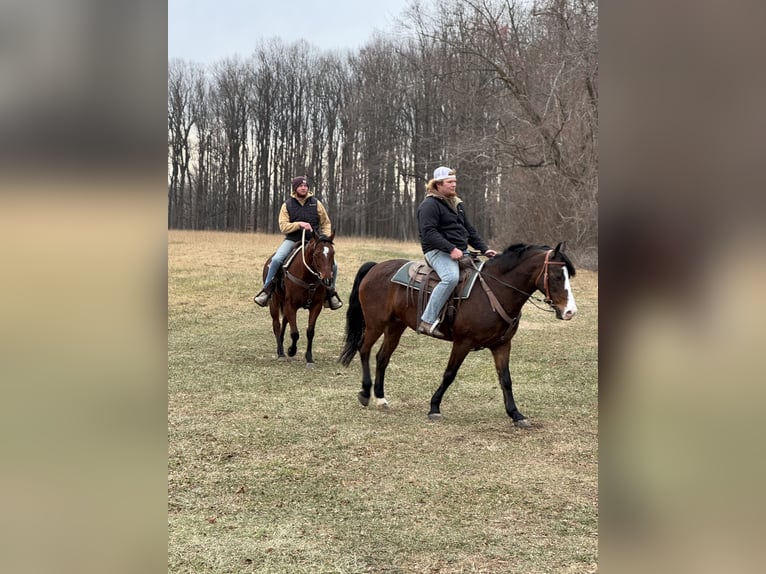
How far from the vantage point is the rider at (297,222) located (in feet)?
26.8

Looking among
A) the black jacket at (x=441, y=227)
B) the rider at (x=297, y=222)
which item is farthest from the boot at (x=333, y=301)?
the black jacket at (x=441, y=227)

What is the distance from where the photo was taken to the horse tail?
6.43 m

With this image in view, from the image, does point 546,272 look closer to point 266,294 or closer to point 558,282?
point 558,282

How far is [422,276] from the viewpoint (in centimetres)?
575

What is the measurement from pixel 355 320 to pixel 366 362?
0.59 metres

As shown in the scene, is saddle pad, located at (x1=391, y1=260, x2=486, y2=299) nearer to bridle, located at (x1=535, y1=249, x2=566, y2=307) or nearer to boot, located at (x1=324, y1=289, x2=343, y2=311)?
bridle, located at (x1=535, y1=249, x2=566, y2=307)

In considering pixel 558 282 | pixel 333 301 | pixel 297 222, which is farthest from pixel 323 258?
pixel 558 282

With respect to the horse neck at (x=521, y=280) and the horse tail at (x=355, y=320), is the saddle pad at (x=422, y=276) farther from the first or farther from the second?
the horse tail at (x=355, y=320)

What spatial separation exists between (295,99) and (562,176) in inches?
1017

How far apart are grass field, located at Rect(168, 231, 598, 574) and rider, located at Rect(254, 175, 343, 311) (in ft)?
3.26

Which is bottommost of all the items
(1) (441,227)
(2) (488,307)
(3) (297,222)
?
(2) (488,307)

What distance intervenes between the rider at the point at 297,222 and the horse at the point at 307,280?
10cm

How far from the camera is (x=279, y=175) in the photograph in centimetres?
4003
